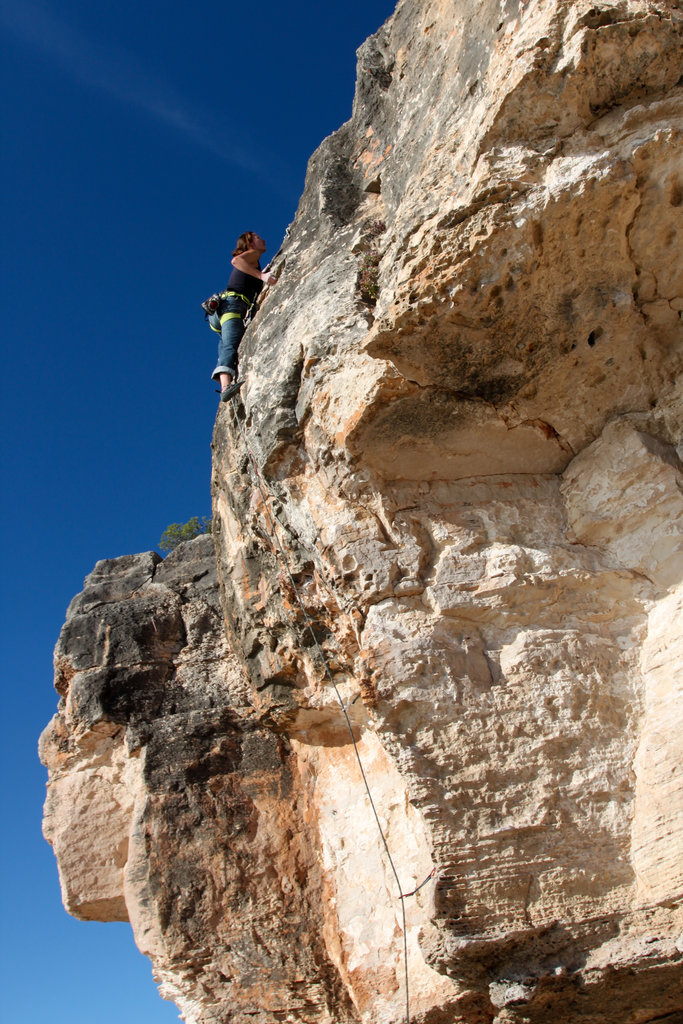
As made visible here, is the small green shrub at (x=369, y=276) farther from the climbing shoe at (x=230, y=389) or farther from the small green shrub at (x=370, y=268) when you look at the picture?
the climbing shoe at (x=230, y=389)

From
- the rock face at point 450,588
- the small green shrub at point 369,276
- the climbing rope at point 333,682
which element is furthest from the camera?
the small green shrub at point 369,276

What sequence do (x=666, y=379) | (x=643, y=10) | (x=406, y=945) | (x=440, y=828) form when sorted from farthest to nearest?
1. (x=406, y=945)
2. (x=666, y=379)
3. (x=440, y=828)
4. (x=643, y=10)

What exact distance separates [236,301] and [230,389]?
1077 millimetres

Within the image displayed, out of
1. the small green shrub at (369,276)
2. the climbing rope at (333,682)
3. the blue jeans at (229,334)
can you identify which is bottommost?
the climbing rope at (333,682)

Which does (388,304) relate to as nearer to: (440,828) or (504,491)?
(504,491)

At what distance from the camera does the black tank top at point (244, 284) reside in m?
6.81

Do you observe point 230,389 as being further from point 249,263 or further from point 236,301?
point 249,263

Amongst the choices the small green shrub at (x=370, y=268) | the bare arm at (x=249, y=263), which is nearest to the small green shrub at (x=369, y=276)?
the small green shrub at (x=370, y=268)

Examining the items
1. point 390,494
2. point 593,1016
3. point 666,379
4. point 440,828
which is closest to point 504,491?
point 390,494

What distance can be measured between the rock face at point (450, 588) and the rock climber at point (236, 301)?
0.35 metres

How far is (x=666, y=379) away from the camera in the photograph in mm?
4734

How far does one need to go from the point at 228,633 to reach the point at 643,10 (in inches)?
198

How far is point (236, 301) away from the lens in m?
6.76

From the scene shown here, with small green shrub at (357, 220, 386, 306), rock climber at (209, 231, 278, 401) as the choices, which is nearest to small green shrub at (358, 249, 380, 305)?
small green shrub at (357, 220, 386, 306)
